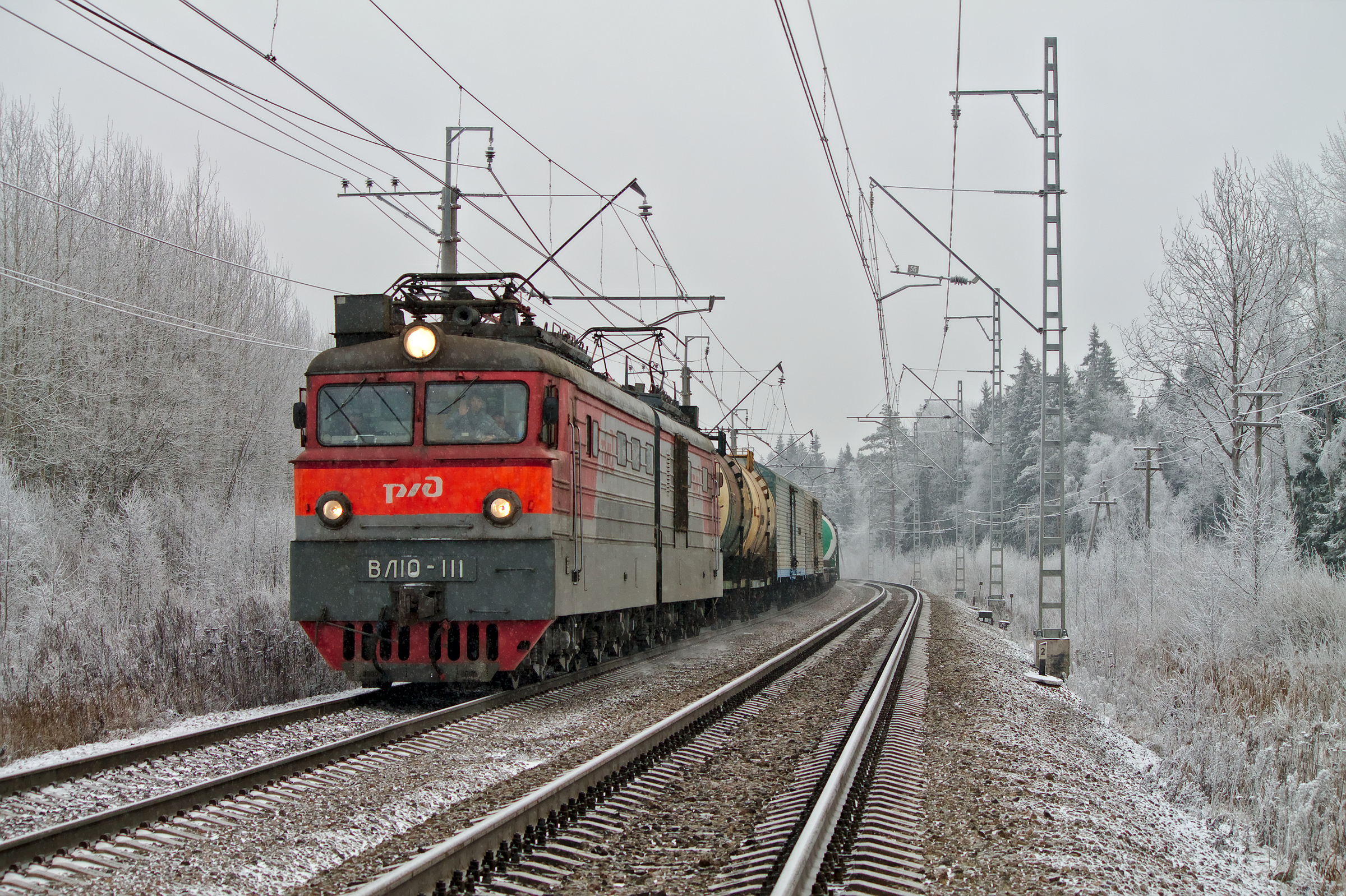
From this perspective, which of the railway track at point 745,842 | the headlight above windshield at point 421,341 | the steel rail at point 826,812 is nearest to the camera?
the steel rail at point 826,812

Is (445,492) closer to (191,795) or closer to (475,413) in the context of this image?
(475,413)

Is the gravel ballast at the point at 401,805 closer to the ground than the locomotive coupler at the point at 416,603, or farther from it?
closer to the ground

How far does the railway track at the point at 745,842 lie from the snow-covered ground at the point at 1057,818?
227 millimetres

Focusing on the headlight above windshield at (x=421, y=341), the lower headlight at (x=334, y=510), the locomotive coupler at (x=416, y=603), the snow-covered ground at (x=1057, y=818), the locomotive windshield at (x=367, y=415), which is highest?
the headlight above windshield at (x=421, y=341)

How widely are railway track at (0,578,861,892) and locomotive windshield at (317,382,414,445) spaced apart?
2272 millimetres

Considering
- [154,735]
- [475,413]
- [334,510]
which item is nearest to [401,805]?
[154,735]

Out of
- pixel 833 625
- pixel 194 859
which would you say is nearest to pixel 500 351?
pixel 194 859

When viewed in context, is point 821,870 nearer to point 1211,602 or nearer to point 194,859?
point 194,859

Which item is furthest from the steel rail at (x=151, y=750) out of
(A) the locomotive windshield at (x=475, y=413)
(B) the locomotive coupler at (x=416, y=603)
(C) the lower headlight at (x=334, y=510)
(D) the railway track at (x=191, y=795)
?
(A) the locomotive windshield at (x=475, y=413)

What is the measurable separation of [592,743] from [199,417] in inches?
846

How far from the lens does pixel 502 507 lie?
29.8 ft

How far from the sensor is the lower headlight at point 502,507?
9047 millimetres

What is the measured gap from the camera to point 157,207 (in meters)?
27.4

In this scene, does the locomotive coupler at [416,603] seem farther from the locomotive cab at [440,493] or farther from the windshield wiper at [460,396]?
the windshield wiper at [460,396]
